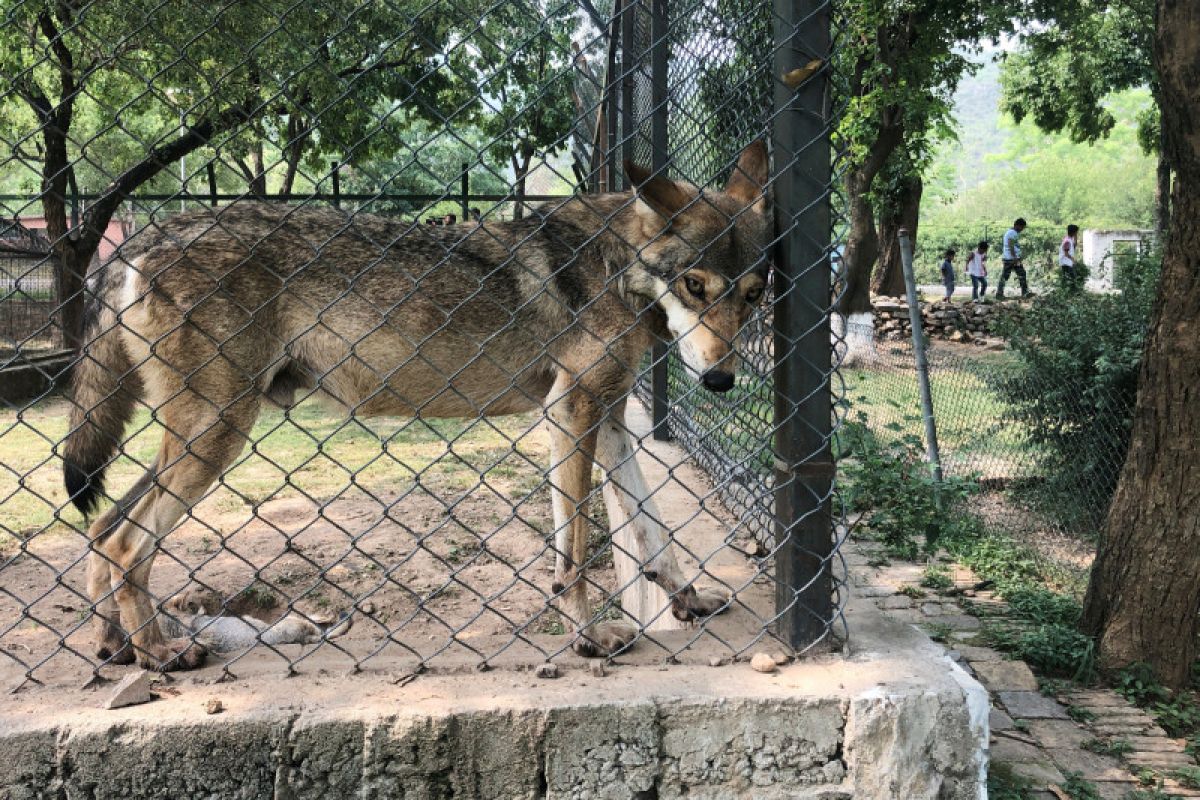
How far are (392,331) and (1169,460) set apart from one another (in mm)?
3623

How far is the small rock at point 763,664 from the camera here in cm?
277

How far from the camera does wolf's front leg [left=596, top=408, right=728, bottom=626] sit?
377 cm

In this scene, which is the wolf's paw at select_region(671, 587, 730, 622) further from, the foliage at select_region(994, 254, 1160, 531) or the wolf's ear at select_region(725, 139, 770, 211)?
the foliage at select_region(994, 254, 1160, 531)

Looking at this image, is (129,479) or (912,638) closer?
(912,638)

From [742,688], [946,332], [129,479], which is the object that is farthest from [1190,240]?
[946,332]

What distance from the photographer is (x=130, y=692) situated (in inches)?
102

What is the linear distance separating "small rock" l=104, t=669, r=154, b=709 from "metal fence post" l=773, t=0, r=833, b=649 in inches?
78.2

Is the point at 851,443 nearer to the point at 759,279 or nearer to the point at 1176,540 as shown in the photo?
the point at 1176,540

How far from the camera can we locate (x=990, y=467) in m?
7.75

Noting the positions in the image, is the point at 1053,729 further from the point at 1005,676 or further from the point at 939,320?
the point at 939,320

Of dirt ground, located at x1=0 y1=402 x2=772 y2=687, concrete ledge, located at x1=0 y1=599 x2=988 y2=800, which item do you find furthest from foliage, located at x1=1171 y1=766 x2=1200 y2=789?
dirt ground, located at x1=0 y1=402 x2=772 y2=687

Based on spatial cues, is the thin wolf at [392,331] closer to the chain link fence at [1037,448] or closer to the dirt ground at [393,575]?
the dirt ground at [393,575]

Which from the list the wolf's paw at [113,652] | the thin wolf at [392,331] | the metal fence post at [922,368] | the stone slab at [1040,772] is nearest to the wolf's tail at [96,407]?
the thin wolf at [392,331]

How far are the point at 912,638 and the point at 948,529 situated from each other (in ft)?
9.71
